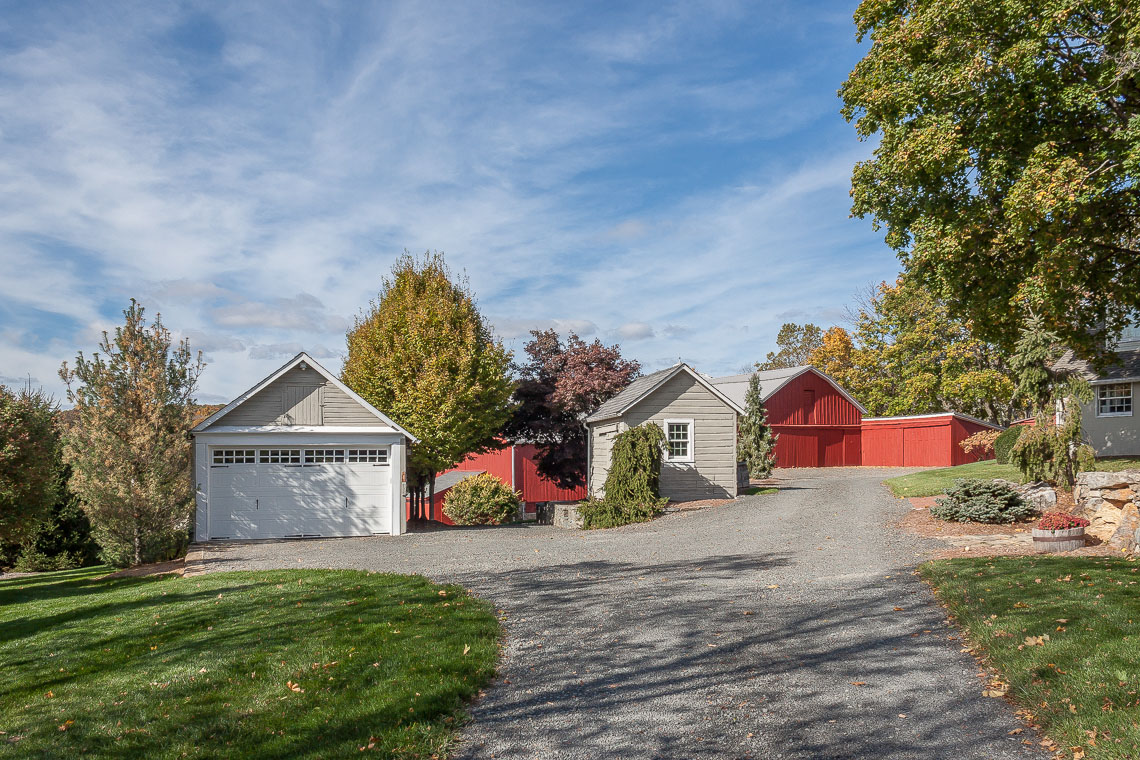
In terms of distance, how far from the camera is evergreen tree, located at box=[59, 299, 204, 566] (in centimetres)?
1698

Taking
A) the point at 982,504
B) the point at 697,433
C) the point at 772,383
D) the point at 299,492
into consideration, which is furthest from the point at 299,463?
the point at 772,383

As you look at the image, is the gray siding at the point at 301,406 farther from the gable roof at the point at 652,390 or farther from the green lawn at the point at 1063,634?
the green lawn at the point at 1063,634

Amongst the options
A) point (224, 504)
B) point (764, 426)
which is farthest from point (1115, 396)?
point (224, 504)

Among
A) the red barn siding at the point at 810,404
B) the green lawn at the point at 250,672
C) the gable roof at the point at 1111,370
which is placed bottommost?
the green lawn at the point at 250,672

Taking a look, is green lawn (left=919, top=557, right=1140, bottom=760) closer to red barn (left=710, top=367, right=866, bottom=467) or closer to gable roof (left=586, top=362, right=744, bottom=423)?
gable roof (left=586, top=362, right=744, bottom=423)

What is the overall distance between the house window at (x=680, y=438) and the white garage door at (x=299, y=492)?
29.0ft

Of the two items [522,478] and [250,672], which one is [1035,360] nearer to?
[250,672]

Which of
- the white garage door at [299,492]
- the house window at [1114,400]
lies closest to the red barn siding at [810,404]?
the house window at [1114,400]

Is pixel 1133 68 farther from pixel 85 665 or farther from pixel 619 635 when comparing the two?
pixel 85 665

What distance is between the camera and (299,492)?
21031mm

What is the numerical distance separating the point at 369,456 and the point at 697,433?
10283 millimetres

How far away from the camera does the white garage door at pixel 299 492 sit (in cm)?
2059

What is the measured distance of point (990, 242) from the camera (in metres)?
15.5

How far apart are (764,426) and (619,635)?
2679cm
